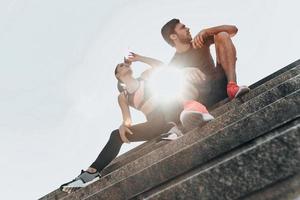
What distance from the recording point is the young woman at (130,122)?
4.13 metres

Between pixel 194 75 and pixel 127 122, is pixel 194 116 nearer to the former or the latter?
pixel 194 75

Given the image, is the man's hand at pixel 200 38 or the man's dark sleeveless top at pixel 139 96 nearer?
the man's hand at pixel 200 38

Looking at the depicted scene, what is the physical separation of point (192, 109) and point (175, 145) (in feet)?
2.38

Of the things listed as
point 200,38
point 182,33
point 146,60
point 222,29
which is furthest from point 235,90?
point 146,60

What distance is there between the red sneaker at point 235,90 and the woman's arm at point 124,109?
1.75m

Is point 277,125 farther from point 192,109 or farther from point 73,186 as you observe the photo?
point 73,186

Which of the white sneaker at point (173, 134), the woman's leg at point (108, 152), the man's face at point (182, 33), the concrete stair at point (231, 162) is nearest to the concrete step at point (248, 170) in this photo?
the concrete stair at point (231, 162)

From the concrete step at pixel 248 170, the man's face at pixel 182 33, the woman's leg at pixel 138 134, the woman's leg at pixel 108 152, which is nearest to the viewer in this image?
the concrete step at pixel 248 170

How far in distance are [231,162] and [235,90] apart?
2.18m

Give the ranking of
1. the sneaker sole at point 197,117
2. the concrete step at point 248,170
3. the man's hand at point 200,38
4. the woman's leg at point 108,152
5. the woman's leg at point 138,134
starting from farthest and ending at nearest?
the woman's leg at point 138,134 < the man's hand at point 200,38 < the woman's leg at point 108,152 < the sneaker sole at point 197,117 < the concrete step at point 248,170

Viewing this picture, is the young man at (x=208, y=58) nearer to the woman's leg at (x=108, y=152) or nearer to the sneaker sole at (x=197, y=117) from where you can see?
the sneaker sole at (x=197, y=117)

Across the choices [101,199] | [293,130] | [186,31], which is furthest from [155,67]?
[293,130]

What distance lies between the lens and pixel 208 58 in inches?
191

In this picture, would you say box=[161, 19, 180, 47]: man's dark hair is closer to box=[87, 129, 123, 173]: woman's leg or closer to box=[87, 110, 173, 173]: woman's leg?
box=[87, 110, 173, 173]: woman's leg
